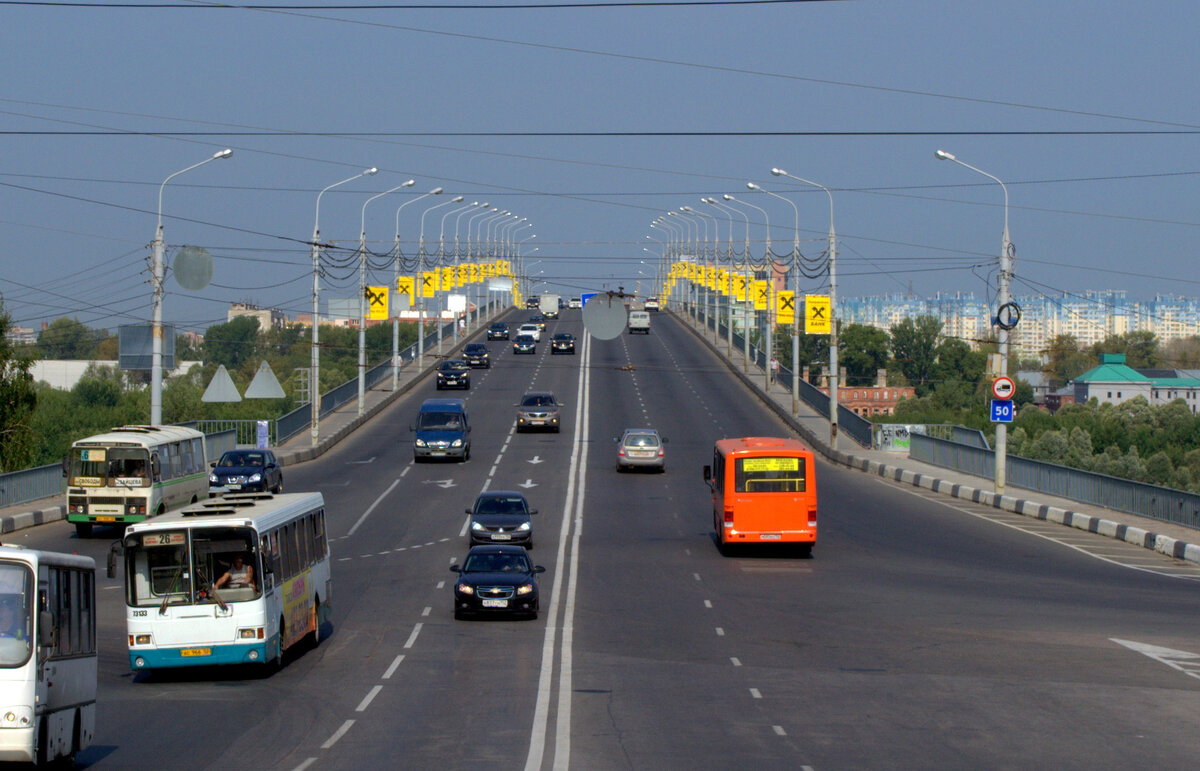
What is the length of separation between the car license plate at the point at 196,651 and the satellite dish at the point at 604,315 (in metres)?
23.2

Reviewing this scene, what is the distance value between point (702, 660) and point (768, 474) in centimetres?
1191

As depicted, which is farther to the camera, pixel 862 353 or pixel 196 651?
pixel 862 353

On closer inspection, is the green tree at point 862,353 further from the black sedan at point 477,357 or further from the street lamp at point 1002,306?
the street lamp at point 1002,306

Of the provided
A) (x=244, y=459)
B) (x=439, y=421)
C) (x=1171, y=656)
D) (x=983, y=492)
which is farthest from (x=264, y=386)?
(x=1171, y=656)

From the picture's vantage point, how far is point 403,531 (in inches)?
1325

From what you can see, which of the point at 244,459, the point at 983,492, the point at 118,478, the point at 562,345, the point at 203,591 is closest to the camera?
the point at 203,591

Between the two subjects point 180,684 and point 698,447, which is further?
point 698,447

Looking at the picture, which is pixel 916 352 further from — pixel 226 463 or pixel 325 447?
pixel 226 463

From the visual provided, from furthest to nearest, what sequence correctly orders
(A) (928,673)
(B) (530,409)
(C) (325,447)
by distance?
(B) (530,409), (C) (325,447), (A) (928,673)

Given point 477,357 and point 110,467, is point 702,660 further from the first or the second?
point 477,357

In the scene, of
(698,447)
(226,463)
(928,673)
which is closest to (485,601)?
(928,673)

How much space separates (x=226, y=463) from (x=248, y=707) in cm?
2649

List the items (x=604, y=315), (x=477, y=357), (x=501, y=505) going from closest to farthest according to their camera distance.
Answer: (x=501, y=505) < (x=604, y=315) < (x=477, y=357)

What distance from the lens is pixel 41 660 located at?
11297mm
